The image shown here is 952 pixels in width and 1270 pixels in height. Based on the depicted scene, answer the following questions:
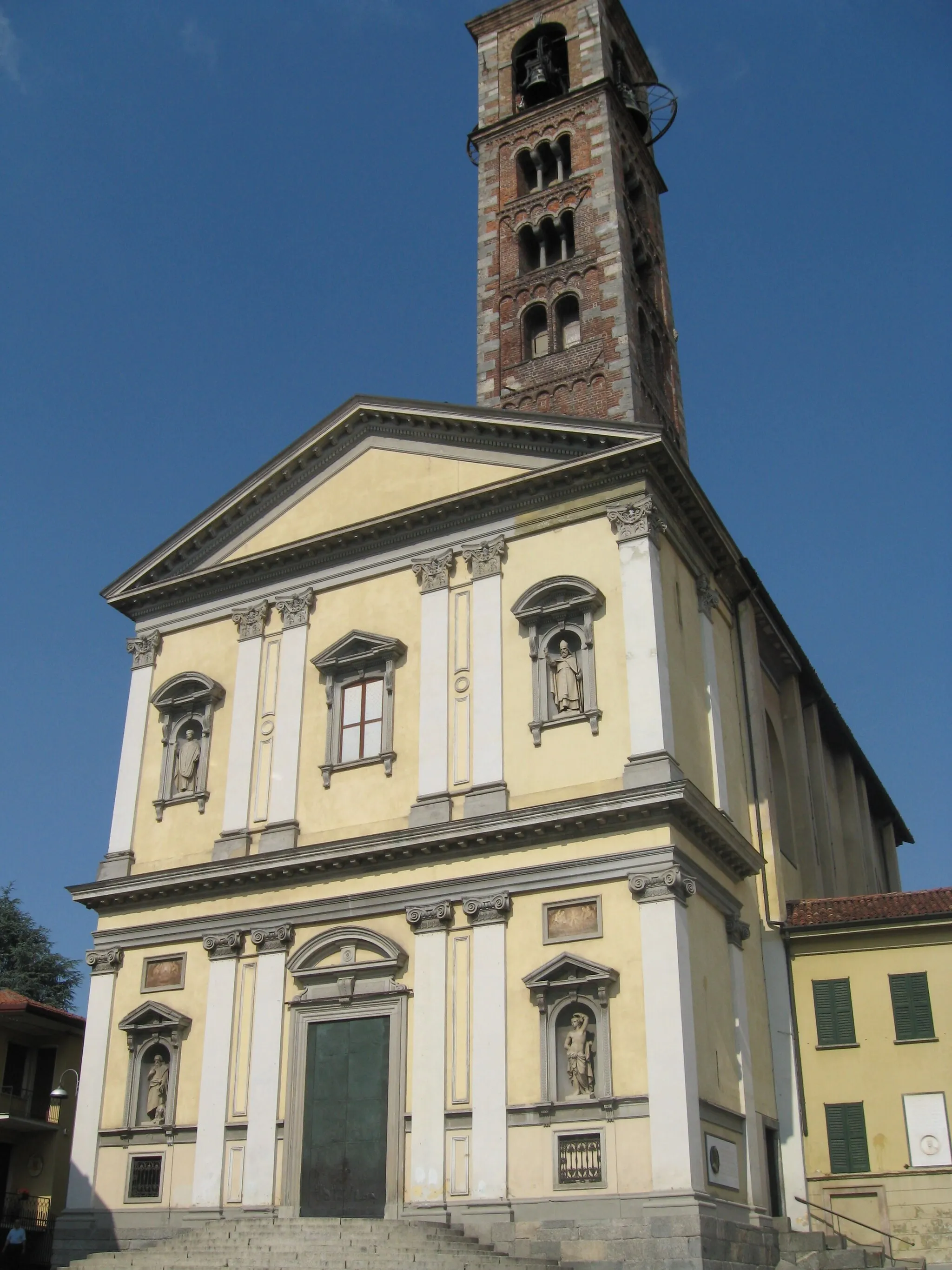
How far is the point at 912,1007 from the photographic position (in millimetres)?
22812

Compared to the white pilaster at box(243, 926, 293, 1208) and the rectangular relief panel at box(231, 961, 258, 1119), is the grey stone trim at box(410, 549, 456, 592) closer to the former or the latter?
the white pilaster at box(243, 926, 293, 1208)

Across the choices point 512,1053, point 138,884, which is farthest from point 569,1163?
point 138,884

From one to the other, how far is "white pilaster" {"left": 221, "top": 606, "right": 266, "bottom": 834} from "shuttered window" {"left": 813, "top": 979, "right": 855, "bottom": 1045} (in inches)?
434

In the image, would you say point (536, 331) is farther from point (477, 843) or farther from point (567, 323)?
point (477, 843)

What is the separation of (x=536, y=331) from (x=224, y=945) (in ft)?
57.1

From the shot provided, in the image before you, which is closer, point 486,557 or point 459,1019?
point 459,1019

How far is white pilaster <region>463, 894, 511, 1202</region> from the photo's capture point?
63.7 feet

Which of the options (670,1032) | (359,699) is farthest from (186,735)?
(670,1032)

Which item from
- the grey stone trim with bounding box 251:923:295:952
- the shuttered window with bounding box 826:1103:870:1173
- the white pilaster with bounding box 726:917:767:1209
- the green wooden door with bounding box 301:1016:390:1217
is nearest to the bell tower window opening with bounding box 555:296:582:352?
the white pilaster with bounding box 726:917:767:1209

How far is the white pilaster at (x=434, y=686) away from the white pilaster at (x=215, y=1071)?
14.3ft

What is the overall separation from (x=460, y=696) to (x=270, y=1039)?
6.76 meters

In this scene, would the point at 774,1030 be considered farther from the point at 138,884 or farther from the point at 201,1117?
the point at 138,884

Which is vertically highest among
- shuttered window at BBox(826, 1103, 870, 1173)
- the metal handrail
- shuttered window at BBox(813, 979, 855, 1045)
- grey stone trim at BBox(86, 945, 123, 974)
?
grey stone trim at BBox(86, 945, 123, 974)

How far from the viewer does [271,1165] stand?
835 inches
